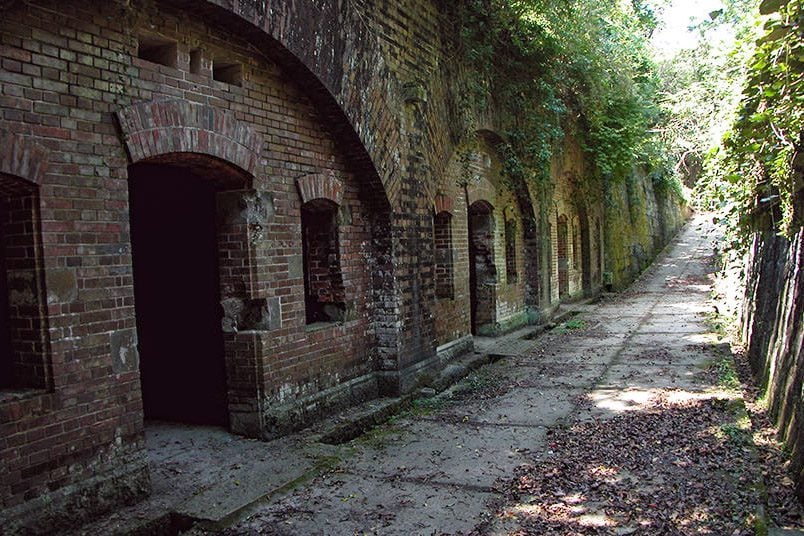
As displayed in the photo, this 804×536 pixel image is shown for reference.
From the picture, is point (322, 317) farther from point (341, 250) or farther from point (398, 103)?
point (398, 103)

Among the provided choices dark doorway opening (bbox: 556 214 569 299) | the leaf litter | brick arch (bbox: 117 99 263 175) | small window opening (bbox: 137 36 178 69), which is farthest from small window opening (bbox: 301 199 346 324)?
dark doorway opening (bbox: 556 214 569 299)

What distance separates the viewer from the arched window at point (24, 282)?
3871 millimetres

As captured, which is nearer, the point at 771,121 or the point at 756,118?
the point at 756,118

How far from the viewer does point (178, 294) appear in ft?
21.0

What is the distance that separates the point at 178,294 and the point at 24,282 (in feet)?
8.28

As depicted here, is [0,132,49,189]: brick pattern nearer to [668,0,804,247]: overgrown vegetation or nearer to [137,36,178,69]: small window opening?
[137,36,178,69]: small window opening

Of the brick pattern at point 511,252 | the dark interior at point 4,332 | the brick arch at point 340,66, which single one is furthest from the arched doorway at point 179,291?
the brick pattern at point 511,252

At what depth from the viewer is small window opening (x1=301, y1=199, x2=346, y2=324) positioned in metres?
7.03

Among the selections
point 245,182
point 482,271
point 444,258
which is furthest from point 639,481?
point 482,271

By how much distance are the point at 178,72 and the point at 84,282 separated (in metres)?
1.87

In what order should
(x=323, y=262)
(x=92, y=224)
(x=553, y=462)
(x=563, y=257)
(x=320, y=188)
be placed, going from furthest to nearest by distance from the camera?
(x=563, y=257), (x=323, y=262), (x=320, y=188), (x=553, y=462), (x=92, y=224)

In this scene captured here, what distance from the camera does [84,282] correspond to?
13.6 feet

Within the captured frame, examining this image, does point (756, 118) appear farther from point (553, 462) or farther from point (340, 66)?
point (340, 66)

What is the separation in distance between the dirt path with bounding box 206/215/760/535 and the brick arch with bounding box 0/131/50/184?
2610mm
